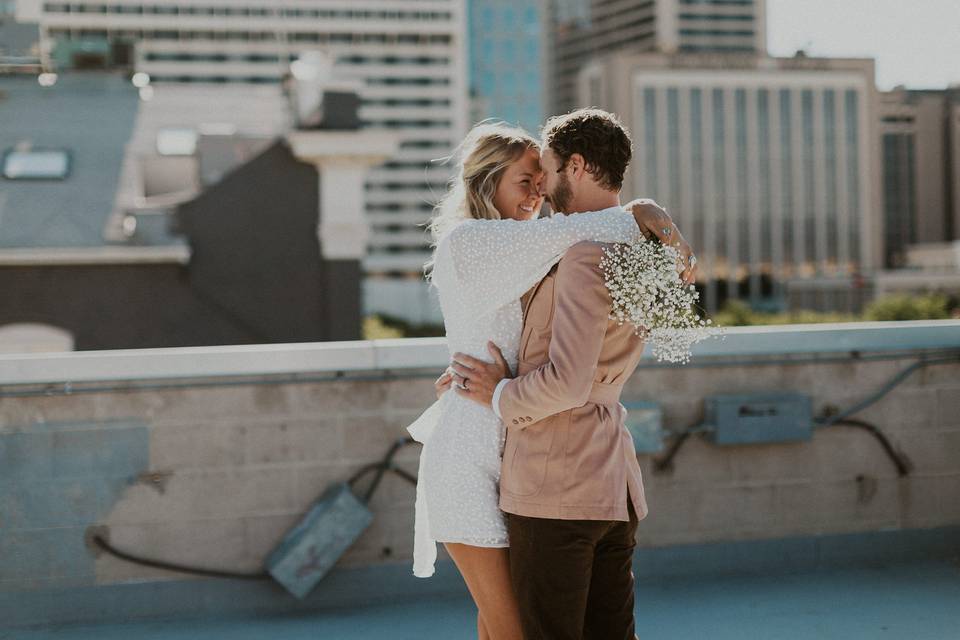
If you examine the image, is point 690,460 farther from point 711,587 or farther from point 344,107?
point 344,107

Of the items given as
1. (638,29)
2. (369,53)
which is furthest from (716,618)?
(638,29)

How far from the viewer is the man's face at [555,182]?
6.91 ft

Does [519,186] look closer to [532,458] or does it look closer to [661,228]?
[661,228]

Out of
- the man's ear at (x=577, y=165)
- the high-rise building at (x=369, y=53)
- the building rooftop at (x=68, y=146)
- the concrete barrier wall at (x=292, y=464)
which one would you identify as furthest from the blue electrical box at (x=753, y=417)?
the high-rise building at (x=369, y=53)

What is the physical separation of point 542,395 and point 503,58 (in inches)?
5138

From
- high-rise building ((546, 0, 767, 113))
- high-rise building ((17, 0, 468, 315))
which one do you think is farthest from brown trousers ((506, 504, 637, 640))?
high-rise building ((546, 0, 767, 113))

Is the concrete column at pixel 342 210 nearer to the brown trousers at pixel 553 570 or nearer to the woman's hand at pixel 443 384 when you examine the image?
the woman's hand at pixel 443 384

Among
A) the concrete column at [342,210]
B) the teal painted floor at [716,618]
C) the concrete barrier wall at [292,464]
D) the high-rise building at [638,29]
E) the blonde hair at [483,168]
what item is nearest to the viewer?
the blonde hair at [483,168]

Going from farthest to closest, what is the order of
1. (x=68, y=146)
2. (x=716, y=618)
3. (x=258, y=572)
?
(x=68, y=146)
(x=258, y=572)
(x=716, y=618)

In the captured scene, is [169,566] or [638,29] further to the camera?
[638,29]

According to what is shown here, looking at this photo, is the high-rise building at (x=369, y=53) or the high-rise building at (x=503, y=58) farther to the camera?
the high-rise building at (x=503, y=58)

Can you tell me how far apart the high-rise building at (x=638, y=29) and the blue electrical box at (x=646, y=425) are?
5222 inches

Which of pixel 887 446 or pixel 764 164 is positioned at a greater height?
pixel 764 164

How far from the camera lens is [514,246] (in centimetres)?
210
